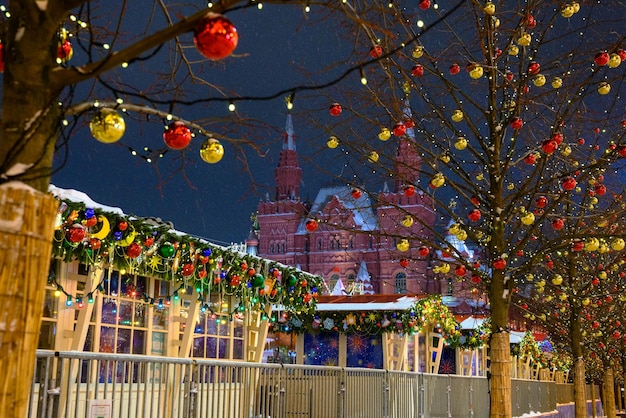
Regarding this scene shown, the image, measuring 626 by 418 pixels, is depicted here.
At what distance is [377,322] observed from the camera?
1719cm

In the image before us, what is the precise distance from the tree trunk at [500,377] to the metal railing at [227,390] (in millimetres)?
2311

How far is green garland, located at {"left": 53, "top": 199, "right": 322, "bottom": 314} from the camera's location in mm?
9094

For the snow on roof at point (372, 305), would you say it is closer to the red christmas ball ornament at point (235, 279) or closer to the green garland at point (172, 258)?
the green garland at point (172, 258)

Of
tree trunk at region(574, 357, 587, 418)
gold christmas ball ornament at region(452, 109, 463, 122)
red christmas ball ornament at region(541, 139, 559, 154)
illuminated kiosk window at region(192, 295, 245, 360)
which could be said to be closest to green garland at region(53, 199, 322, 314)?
illuminated kiosk window at region(192, 295, 245, 360)

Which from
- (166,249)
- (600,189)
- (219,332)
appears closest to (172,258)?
(166,249)

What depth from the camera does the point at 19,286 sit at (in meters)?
2.88

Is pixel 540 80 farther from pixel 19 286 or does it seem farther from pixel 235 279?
pixel 19 286

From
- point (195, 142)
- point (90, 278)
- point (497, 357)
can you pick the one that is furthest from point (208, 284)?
point (195, 142)

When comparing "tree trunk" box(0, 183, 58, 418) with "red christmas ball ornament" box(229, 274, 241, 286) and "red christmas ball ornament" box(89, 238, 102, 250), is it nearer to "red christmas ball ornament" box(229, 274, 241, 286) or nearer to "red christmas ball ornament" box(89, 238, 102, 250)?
"red christmas ball ornament" box(89, 238, 102, 250)

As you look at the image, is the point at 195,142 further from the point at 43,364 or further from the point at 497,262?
the point at 497,262

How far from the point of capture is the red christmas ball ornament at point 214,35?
2.99 m

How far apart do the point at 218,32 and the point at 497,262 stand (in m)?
6.53

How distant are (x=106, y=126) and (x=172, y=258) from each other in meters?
7.98

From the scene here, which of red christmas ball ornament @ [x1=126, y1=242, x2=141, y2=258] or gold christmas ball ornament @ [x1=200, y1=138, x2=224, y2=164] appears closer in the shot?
gold christmas ball ornament @ [x1=200, y1=138, x2=224, y2=164]
